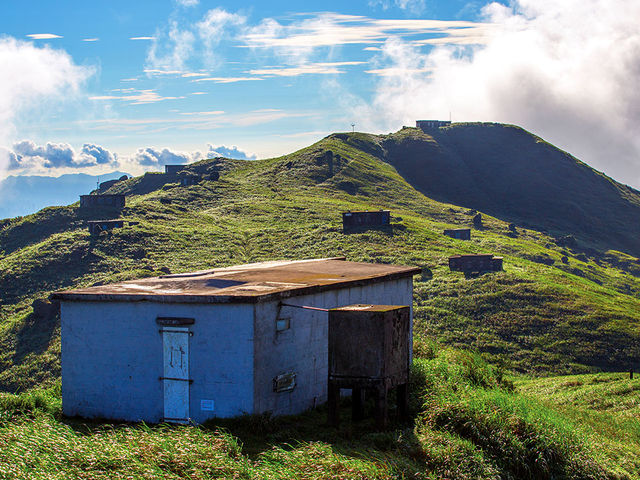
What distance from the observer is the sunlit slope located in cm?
4238

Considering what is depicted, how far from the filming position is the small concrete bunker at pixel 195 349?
1367 cm

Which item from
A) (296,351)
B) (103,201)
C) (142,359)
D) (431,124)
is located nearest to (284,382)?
(296,351)

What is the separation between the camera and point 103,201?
261 ft

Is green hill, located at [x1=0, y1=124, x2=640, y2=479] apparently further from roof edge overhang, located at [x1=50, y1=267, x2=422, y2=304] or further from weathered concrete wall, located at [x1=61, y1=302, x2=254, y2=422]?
roof edge overhang, located at [x1=50, y1=267, x2=422, y2=304]

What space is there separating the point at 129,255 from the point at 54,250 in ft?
23.9

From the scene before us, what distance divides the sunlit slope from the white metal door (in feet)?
31.7

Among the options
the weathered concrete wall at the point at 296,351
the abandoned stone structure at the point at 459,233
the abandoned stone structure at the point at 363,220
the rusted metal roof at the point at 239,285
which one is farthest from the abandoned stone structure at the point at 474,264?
the weathered concrete wall at the point at 296,351

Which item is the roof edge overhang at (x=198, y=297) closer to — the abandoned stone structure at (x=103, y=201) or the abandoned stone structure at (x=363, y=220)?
the abandoned stone structure at (x=363, y=220)

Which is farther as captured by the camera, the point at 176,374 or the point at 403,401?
the point at 176,374

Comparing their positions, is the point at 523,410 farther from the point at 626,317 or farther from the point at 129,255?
the point at 129,255

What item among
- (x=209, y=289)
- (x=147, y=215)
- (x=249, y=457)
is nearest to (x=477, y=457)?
(x=249, y=457)

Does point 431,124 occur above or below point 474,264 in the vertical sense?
above

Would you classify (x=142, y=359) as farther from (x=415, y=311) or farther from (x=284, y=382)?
(x=415, y=311)

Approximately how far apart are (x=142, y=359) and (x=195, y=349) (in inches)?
57.9
